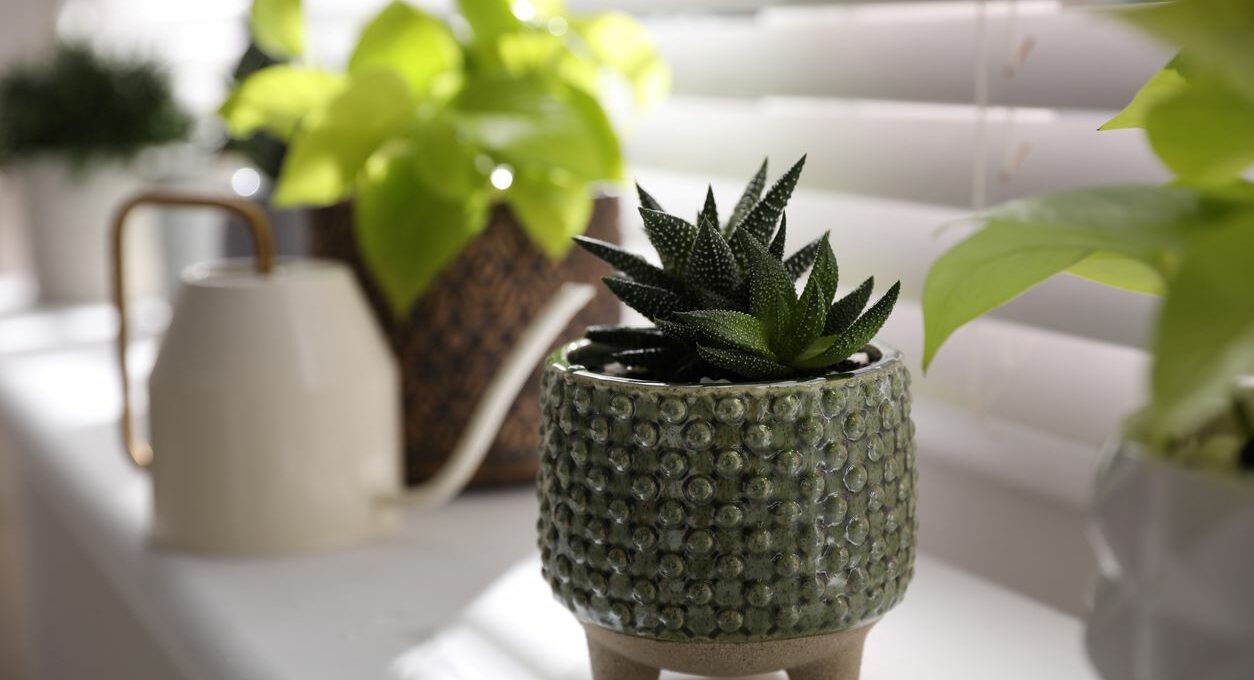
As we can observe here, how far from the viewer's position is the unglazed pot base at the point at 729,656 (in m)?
0.44

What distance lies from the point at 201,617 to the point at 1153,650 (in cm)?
48

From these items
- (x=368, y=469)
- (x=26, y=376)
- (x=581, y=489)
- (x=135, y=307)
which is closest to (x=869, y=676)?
(x=581, y=489)

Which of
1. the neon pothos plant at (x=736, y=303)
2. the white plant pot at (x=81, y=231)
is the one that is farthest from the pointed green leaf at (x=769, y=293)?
the white plant pot at (x=81, y=231)

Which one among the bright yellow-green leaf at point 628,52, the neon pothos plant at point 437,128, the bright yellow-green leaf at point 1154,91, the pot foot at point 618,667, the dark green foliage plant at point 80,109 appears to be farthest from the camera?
the dark green foliage plant at point 80,109

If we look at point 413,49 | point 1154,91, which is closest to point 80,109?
point 413,49

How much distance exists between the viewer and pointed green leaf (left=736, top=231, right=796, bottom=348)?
437mm

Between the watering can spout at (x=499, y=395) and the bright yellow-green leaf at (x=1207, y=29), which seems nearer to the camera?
the bright yellow-green leaf at (x=1207, y=29)

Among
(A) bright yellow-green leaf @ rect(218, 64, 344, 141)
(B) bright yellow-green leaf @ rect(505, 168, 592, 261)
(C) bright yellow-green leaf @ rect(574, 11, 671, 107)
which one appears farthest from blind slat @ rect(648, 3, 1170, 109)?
(A) bright yellow-green leaf @ rect(218, 64, 344, 141)

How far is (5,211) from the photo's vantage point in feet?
7.23

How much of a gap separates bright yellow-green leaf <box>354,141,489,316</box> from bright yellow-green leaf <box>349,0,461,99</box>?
5cm

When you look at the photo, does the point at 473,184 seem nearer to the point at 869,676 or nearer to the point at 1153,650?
the point at 869,676

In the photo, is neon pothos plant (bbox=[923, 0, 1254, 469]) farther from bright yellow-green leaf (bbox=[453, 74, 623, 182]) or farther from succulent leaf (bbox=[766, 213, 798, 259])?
bright yellow-green leaf (bbox=[453, 74, 623, 182])

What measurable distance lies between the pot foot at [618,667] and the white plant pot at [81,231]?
116 cm

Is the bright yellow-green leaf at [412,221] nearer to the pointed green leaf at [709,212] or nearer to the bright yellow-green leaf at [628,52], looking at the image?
the bright yellow-green leaf at [628,52]
